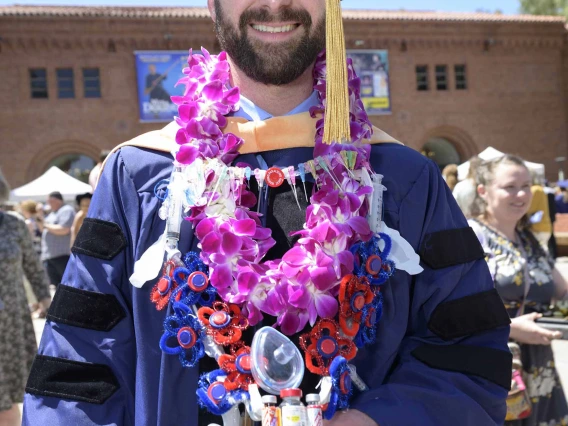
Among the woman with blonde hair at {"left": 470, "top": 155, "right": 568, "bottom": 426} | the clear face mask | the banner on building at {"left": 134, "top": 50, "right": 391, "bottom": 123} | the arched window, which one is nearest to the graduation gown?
the clear face mask

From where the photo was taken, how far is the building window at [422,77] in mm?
28422

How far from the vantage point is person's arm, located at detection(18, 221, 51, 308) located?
445cm

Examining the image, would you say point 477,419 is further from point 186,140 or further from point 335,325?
point 186,140

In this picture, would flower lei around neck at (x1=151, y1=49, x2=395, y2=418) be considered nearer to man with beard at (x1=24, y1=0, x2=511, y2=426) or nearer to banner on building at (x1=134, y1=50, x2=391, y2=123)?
man with beard at (x1=24, y1=0, x2=511, y2=426)

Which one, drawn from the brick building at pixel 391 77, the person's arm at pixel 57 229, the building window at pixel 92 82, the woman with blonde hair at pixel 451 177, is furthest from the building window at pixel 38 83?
the woman with blonde hair at pixel 451 177

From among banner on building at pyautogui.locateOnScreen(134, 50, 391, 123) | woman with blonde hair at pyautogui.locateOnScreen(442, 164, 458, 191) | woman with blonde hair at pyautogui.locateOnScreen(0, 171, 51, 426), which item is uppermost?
banner on building at pyautogui.locateOnScreen(134, 50, 391, 123)

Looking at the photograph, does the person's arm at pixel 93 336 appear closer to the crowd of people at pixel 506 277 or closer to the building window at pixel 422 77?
the crowd of people at pixel 506 277

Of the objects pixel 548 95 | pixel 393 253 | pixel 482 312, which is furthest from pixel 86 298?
pixel 548 95

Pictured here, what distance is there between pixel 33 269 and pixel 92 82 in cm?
2154

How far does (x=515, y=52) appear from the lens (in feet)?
97.7

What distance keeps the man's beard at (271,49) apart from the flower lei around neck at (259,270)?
0.18 metres

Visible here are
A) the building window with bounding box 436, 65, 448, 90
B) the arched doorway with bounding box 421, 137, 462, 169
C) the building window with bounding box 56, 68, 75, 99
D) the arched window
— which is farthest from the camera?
the arched doorway with bounding box 421, 137, 462, 169

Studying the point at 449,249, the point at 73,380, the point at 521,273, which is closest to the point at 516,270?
the point at 521,273

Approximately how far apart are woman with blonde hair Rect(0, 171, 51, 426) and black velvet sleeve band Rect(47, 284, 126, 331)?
8.85 ft
